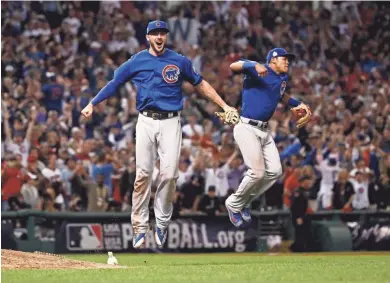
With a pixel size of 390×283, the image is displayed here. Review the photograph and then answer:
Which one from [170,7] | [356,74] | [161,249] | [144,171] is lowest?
[161,249]

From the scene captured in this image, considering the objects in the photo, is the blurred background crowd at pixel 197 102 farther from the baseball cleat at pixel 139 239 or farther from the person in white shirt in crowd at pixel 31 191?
the baseball cleat at pixel 139 239

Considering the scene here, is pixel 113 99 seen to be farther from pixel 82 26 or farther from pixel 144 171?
pixel 144 171

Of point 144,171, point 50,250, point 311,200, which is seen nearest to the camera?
point 144,171

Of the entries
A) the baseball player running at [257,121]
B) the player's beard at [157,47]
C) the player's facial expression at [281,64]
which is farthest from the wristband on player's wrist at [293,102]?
the player's beard at [157,47]

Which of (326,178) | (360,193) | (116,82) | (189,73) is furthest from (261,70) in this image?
(360,193)

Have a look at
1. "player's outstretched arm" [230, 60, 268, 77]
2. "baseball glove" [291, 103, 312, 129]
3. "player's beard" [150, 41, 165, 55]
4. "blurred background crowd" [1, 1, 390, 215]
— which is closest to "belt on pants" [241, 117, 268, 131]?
"baseball glove" [291, 103, 312, 129]

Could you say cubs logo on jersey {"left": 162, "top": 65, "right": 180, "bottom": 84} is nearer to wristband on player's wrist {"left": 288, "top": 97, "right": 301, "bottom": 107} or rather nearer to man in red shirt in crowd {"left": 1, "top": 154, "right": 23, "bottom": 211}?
wristband on player's wrist {"left": 288, "top": 97, "right": 301, "bottom": 107}

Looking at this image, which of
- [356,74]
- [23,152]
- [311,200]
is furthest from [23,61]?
[356,74]
